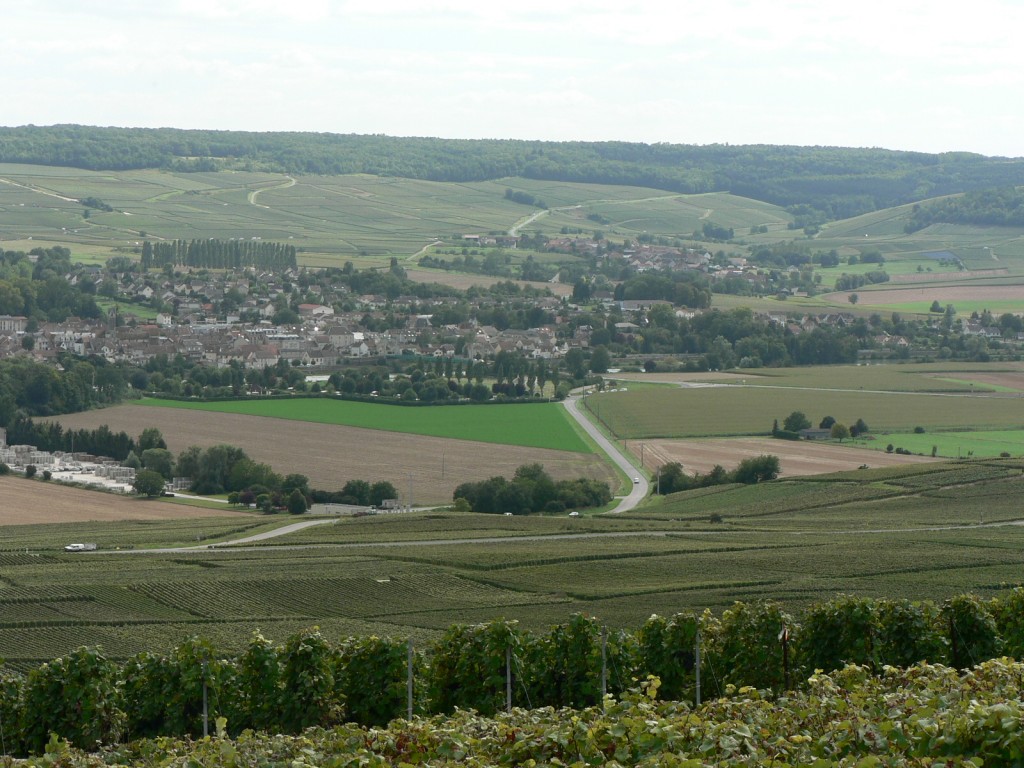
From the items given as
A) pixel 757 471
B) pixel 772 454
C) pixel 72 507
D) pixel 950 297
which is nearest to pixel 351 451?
pixel 72 507

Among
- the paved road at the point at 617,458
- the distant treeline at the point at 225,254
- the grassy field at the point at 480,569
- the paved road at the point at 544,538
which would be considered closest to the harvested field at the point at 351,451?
the paved road at the point at 617,458

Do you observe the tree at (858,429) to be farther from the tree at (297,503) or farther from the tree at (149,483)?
the tree at (149,483)

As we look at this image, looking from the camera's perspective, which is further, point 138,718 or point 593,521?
point 593,521

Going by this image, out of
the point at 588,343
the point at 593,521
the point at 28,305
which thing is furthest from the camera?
the point at 28,305

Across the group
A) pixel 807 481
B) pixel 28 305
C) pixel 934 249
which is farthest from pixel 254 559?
pixel 934 249

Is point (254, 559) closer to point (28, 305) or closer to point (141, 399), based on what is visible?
point (141, 399)

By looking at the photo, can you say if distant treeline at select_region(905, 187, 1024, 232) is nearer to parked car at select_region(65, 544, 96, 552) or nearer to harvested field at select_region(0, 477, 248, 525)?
harvested field at select_region(0, 477, 248, 525)

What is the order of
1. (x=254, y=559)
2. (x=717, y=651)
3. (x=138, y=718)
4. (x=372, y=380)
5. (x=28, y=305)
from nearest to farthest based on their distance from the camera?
1. (x=138, y=718)
2. (x=717, y=651)
3. (x=254, y=559)
4. (x=372, y=380)
5. (x=28, y=305)

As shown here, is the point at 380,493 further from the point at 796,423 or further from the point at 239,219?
the point at 239,219
